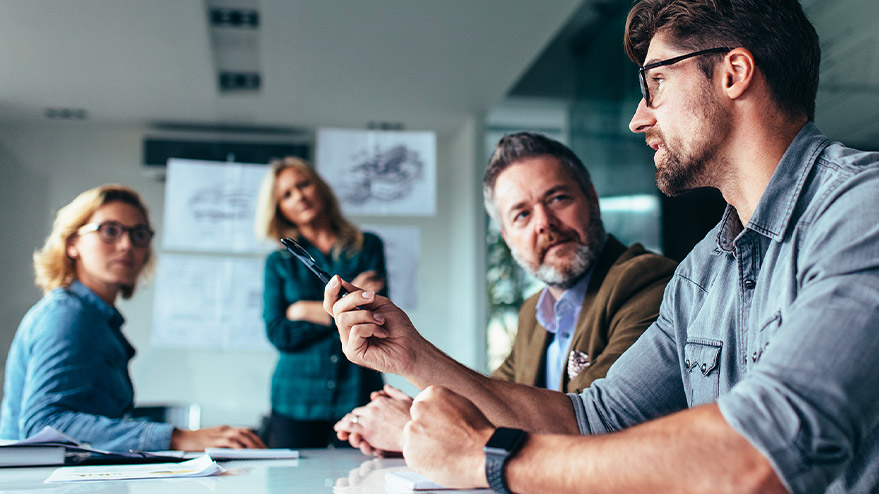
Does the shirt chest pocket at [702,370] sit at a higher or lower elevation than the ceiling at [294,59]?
lower

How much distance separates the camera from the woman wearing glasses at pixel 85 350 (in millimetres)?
1675

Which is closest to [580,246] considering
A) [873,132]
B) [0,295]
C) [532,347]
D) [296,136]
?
[532,347]

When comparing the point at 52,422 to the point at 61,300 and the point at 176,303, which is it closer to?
the point at 61,300

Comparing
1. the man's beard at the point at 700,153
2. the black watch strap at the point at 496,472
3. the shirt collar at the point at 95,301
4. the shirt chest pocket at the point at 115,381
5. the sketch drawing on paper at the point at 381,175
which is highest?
the sketch drawing on paper at the point at 381,175

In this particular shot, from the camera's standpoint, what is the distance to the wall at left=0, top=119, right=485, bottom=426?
3096 mm

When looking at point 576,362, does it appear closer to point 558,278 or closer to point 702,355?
point 558,278

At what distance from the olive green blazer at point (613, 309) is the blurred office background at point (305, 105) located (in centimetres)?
96

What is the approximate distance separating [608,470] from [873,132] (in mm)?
1228

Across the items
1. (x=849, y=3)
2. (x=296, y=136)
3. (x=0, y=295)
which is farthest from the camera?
(x=296, y=136)

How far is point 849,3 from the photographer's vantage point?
1661 mm

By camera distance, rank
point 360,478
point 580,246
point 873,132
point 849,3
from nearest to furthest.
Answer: point 360,478 < point 873,132 < point 849,3 < point 580,246

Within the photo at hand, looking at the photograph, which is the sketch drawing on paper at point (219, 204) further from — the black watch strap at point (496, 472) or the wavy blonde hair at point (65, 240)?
the black watch strap at point (496, 472)

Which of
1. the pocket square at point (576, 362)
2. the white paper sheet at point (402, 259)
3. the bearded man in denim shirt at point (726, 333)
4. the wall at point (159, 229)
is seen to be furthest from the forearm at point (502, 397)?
the white paper sheet at point (402, 259)

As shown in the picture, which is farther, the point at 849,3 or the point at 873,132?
the point at 849,3
